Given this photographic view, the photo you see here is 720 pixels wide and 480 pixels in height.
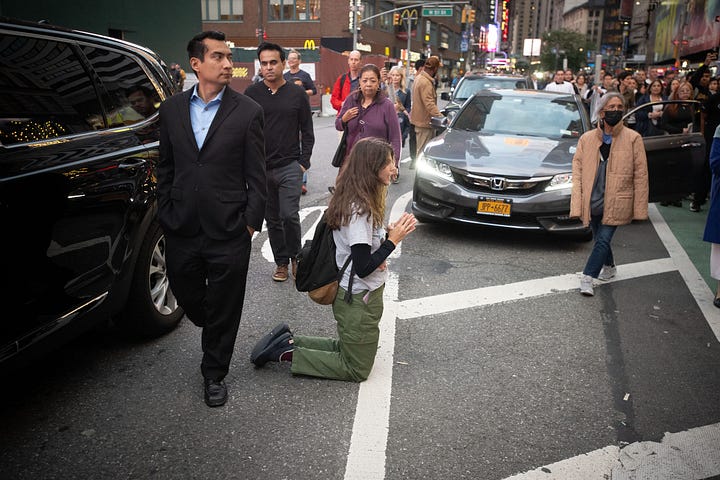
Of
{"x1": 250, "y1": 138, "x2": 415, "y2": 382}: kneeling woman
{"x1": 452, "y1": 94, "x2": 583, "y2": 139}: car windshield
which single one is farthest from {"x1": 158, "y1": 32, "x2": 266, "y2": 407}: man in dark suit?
{"x1": 452, "y1": 94, "x2": 583, "y2": 139}: car windshield

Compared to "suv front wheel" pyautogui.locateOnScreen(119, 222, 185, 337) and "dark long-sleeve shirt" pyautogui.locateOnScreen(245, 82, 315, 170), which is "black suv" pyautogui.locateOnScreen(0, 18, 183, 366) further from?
"dark long-sleeve shirt" pyautogui.locateOnScreen(245, 82, 315, 170)

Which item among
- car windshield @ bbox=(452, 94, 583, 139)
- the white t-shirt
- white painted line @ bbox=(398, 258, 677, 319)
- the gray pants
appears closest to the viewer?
the white t-shirt

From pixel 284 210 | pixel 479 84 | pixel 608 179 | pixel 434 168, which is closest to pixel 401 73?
pixel 479 84

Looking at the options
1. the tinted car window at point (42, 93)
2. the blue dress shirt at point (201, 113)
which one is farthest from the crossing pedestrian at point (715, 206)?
the tinted car window at point (42, 93)

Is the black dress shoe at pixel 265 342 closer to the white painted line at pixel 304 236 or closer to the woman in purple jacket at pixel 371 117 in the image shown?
the white painted line at pixel 304 236

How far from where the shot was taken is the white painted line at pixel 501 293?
497 centimetres

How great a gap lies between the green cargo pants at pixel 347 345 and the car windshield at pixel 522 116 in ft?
15.8

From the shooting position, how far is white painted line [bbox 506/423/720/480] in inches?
114

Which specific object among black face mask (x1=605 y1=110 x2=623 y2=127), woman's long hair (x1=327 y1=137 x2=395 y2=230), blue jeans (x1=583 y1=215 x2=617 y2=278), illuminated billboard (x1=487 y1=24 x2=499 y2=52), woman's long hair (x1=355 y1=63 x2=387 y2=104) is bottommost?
blue jeans (x1=583 y1=215 x2=617 y2=278)

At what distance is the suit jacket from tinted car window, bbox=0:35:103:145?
0.52 metres

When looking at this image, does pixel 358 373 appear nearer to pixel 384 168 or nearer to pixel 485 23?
pixel 384 168

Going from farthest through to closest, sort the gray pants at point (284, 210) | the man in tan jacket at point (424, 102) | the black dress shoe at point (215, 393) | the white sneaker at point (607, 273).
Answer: the man in tan jacket at point (424, 102) < the white sneaker at point (607, 273) < the gray pants at point (284, 210) < the black dress shoe at point (215, 393)

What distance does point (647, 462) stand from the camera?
2992mm

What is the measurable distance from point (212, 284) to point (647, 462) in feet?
7.42
